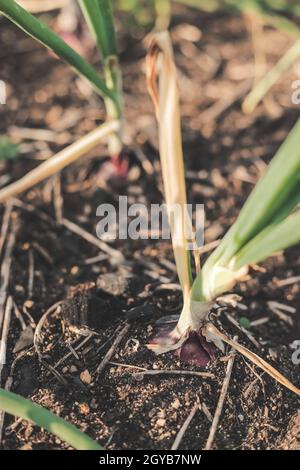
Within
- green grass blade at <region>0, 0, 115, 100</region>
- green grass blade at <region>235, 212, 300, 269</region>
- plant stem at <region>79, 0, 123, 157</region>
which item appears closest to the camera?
green grass blade at <region>235, 212, 300, 269</region>

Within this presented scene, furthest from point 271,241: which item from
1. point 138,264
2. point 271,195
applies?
point 138,264

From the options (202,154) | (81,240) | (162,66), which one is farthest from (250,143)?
(162,66)

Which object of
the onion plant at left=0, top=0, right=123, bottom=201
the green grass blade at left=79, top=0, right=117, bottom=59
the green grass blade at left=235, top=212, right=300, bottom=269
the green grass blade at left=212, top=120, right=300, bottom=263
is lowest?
the green grass blade at left=235, top=212, right=300, bottom=269

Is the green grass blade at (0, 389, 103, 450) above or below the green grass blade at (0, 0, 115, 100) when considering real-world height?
below

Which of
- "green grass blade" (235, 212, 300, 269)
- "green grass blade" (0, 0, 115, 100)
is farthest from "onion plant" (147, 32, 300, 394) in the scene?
"green grass blade" (0, 0, 115, 100)

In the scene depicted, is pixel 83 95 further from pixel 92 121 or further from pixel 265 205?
pixel 265 205

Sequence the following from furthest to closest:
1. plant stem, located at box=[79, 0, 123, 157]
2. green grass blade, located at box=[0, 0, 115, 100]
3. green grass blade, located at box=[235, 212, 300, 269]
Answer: plant stem, located at box=[79, 0, 123, 157] < green grass blade, located at box=[0, 0, 115, 100] < green grass blade, located at box=[235, 212, 300, 269]

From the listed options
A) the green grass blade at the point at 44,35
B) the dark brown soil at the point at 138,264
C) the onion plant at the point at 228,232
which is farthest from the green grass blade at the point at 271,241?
the green grass blade at the point at 44,35

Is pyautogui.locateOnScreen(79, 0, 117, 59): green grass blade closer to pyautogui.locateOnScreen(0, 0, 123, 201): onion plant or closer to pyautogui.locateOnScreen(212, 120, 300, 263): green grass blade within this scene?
pyautogui.locateOnScreen(0, 0, 123, 201): onion plant
